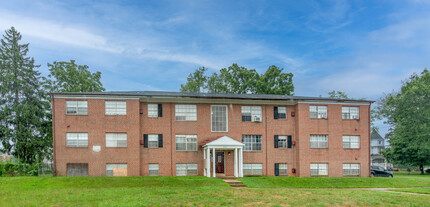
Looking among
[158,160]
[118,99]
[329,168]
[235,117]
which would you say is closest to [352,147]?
[329,168]

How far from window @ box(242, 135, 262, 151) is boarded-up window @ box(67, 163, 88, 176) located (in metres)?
12.6

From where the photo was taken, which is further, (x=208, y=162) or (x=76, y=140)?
(x=208, y=162)

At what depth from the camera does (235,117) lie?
28469mm

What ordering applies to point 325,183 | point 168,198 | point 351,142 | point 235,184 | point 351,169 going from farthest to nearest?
point 351,142 < point 351,169 < point 325,183 < point 235,184 < point 168,198

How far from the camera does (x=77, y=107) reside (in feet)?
→ 84.7

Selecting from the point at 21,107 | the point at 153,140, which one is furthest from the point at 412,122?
the point at 21,107

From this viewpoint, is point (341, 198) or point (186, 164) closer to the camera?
point (341, 198)

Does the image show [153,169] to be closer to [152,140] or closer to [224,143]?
[152,140]

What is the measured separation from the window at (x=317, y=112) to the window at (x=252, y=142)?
5.02 m

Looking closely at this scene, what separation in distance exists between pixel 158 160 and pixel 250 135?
25.8ft

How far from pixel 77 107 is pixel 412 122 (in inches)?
1732

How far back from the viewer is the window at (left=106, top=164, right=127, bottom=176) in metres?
25.7

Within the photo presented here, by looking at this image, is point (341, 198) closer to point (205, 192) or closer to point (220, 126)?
point (205, 192)

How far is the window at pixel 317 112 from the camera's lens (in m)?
29.2
